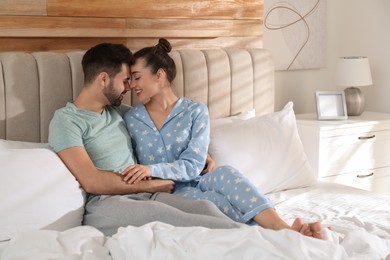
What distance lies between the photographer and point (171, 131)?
2947 millimetres

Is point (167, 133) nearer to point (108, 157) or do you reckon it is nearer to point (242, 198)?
point (108, 157)

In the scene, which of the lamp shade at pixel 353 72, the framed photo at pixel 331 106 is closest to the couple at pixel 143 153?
the framed photo at pixel 331 106

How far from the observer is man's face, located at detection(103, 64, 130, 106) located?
2836 millimetres

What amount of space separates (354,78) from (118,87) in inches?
72.5

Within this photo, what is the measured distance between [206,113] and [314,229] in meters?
0.91

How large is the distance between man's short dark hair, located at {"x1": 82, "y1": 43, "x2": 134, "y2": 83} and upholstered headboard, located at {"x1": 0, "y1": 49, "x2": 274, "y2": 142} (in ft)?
0.39

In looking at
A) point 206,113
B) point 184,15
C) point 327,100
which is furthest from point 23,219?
point 327,100

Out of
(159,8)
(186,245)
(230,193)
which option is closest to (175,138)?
(230,193)

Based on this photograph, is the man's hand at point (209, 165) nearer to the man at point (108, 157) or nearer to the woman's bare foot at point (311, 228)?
the man at point (108, 157)

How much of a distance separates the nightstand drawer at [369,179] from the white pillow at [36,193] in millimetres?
1806

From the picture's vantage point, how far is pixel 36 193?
8.09 feet

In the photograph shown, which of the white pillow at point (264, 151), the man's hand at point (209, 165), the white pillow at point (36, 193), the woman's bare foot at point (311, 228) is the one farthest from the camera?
the white pillow at point (264, 151)

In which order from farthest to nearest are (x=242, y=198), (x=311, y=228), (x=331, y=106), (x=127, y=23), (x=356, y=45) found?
(x=356, y=45) < (x=331, y=106) < (x=127, y=23) < (x=242, y=198) < (x=311, y=228)

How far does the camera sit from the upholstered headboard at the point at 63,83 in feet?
9.18
